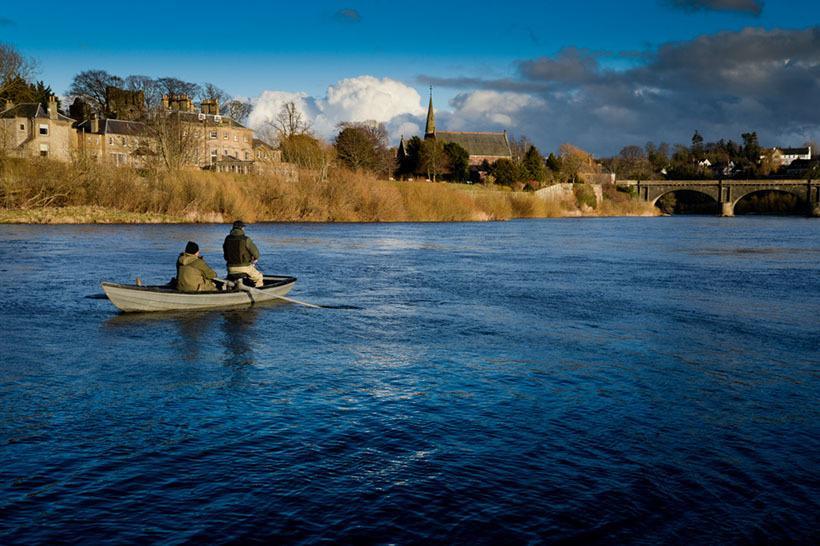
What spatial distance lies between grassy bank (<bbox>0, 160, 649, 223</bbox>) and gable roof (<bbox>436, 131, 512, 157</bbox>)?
65754 millimetres

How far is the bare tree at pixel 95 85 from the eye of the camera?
10895 cm

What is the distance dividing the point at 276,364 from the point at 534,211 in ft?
260

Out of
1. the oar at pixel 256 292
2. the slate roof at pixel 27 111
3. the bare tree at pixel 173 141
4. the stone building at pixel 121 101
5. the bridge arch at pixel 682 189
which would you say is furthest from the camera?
the bridge arch at pixel 682 189

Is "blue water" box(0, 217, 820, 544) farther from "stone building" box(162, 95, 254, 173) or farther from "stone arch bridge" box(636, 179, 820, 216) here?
"stone arch bridge" box(636, 179, 820, 216)

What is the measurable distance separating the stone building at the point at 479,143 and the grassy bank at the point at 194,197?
2539 inches

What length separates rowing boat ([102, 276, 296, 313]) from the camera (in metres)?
17.2

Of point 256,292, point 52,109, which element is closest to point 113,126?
point 52,109

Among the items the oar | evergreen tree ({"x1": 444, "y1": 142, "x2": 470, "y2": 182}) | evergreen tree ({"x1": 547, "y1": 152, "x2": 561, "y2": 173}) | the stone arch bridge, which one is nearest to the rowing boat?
the oar

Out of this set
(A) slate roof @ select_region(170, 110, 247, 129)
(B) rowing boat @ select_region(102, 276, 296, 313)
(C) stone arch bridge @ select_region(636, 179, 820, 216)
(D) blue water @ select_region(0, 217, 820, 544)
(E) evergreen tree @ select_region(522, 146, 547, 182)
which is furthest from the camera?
(C) stone arch bridge @ select_region(636, 179, 820, 216)

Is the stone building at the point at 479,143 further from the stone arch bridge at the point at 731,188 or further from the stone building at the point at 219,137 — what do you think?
the stone building at the point at 219,137

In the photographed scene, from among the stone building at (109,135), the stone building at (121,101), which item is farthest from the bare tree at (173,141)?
the stone building at (121,101)

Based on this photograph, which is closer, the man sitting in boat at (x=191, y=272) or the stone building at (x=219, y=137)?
the man sitting in boat at (x=191, y=272)

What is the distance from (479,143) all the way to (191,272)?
123m

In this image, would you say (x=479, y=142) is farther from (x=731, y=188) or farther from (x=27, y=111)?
(x=27, y=111)
